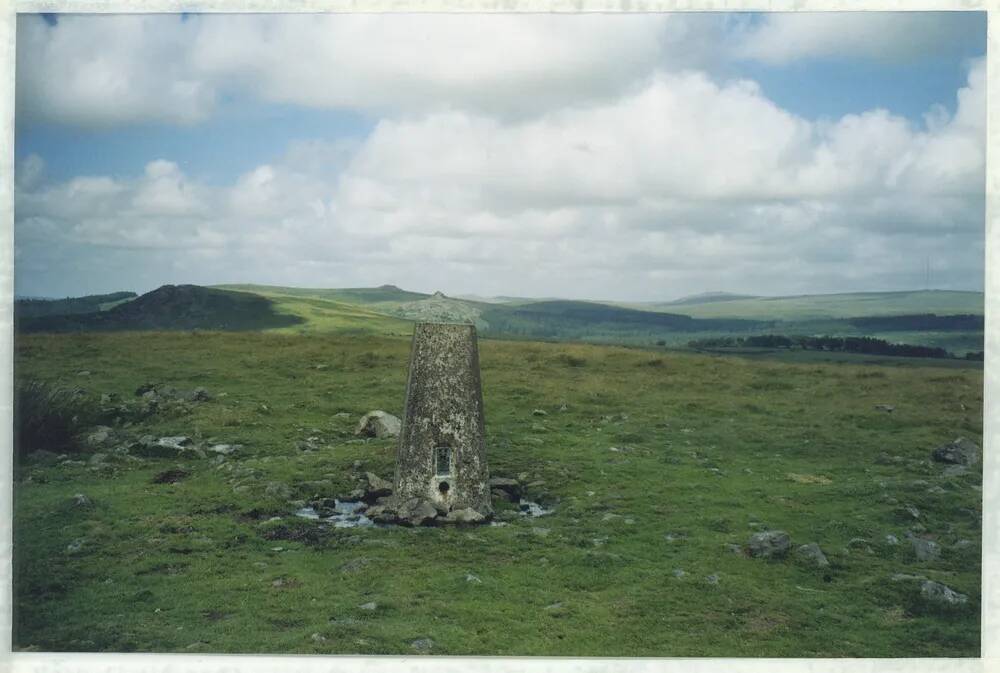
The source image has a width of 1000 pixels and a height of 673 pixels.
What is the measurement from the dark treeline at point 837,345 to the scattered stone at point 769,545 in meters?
26.6

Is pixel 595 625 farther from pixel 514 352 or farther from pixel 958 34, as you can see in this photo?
pixel 514 352

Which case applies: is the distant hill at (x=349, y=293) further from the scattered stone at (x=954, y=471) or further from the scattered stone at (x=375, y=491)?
the scattered stone at (x=954, y=471)

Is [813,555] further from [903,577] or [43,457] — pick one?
[43,457]

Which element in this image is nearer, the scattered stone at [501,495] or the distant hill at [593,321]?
the scattered stone at [501,495]

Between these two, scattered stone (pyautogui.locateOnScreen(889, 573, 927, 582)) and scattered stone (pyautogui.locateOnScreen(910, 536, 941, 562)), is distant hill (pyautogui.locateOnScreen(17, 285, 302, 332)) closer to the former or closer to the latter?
scattered stone (pyautogui.locateOnScreen(889, 573, 927, 582))

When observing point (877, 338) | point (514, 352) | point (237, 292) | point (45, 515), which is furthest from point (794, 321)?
point (45, 515)

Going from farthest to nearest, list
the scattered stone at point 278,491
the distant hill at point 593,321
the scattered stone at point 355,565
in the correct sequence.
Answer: the distant hill at point 593,321, the scattered stone at point 278,491, the scattered stone at point 355,565

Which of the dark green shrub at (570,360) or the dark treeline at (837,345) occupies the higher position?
the dark treeline at (837,345)

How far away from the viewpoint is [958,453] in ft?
70.0

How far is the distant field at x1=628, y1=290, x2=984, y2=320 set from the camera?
36406 mm

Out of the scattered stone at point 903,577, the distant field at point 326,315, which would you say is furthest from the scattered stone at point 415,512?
the distant field at point 326,315

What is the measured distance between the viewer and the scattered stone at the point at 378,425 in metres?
23.3

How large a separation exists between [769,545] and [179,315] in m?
37.3

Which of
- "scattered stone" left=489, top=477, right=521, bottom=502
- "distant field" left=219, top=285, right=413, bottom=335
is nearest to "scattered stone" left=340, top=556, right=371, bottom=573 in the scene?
"scattered stone" left=489, top=477, right=521, bottom=502
